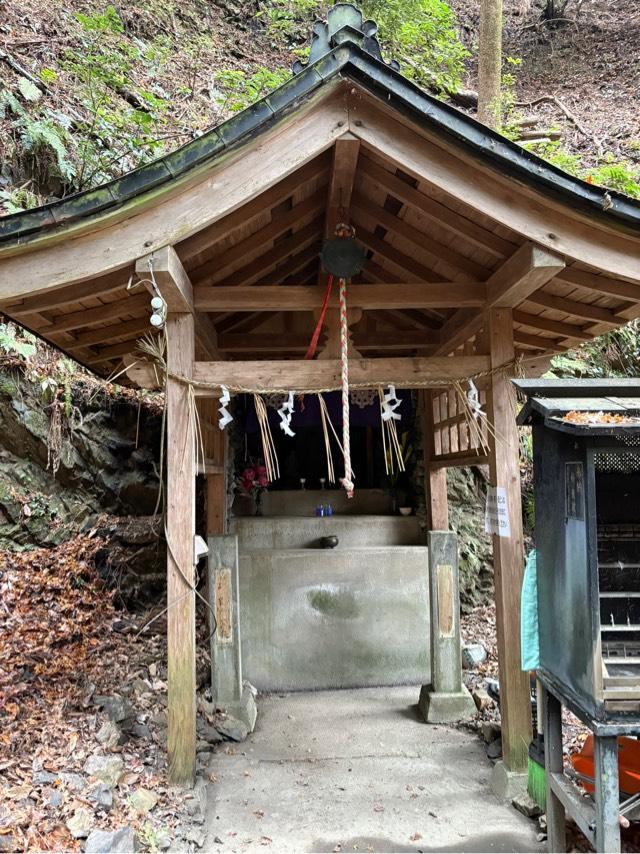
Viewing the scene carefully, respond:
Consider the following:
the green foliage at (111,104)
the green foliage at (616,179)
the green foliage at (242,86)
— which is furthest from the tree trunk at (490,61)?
the green foliage at (111,104)

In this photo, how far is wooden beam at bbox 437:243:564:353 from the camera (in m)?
3.43

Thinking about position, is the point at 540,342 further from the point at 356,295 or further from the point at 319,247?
the point at 319,247

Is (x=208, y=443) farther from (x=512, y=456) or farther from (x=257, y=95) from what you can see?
(x=257, y=95)

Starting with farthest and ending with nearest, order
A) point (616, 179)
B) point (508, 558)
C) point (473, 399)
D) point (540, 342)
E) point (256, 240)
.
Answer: point (616, 179), point (540, 342), point (256, 240), point (473, 399), point (508, 558)

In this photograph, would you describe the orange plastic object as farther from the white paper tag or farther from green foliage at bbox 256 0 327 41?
green foliage at bbox 256 0 327 41

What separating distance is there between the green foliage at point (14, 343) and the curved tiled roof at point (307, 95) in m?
3.28

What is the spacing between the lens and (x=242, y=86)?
12172mm

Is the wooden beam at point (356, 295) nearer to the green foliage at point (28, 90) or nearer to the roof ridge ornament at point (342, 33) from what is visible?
the roof ridge ornament at point (342, 33)

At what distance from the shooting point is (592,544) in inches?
104

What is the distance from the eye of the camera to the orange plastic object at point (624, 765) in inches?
122

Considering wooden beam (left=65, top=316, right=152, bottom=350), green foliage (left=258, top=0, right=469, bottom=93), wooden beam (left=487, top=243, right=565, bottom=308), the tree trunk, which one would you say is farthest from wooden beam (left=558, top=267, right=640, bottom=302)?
green foliage (left=258, top=0, right=469, bottom=93)

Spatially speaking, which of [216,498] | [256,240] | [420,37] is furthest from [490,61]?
[216,498]

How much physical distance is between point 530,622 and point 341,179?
315 cm

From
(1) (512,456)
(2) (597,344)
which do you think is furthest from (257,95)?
(1) (512,456)
